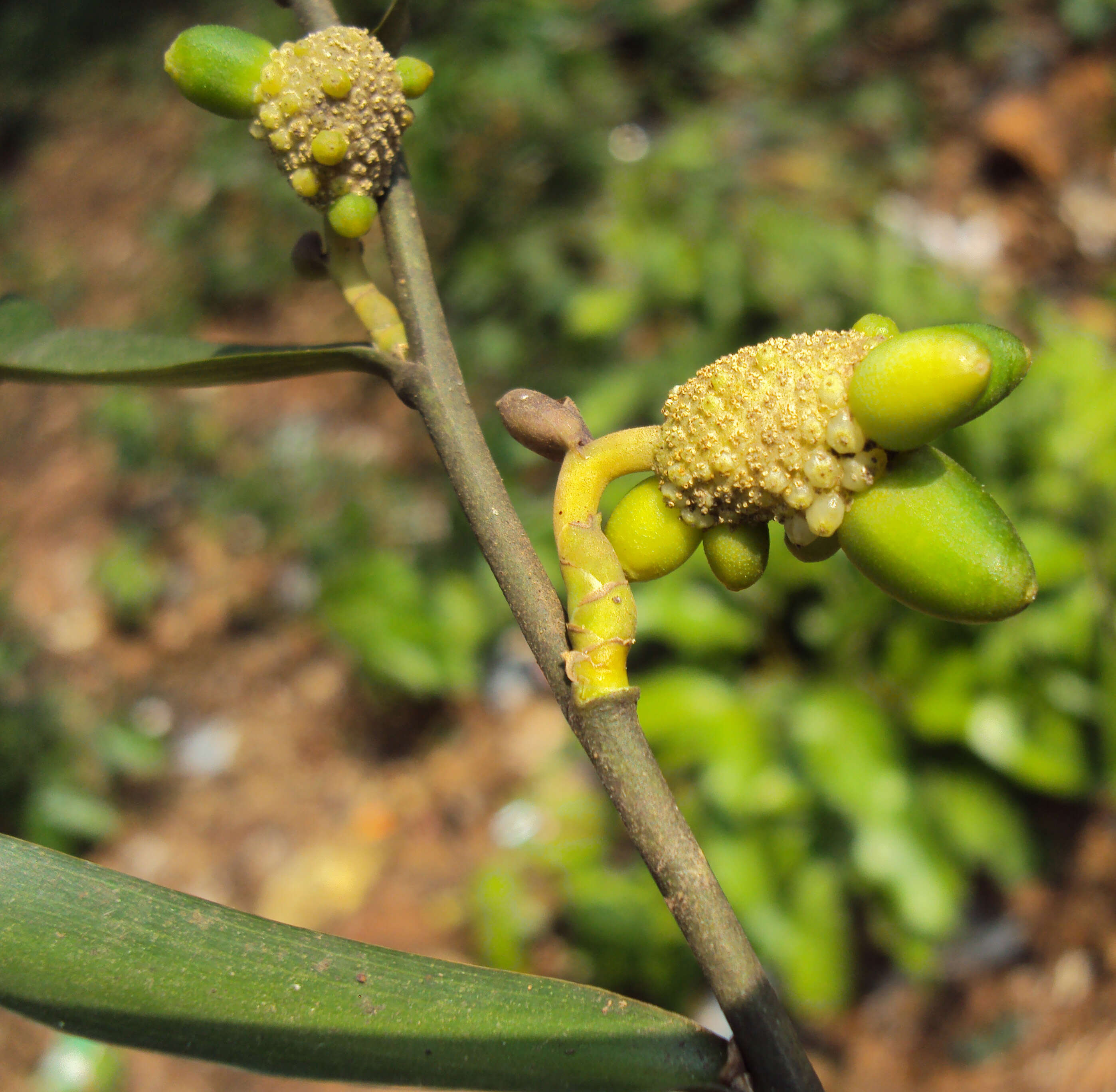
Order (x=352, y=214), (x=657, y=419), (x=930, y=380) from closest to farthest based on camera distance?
(x=930, y=380) → (x=352, y=214) → (x=657, y=419)

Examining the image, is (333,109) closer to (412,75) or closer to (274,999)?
(412,75)

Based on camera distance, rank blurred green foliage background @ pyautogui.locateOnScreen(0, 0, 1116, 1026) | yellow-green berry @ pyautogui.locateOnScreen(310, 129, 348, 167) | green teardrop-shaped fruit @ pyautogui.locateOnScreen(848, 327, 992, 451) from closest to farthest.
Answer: green teardrop-shaped fruit @ pyautogui.locateOnScreen(848, 327, 992, 451) → yellow-green berry @ pyautogui.locateOnScreen(310, 129, 348, 167) → blurred green foliage background @ pyautogui.locateOnScreen(0, 0, 1116, 1026)

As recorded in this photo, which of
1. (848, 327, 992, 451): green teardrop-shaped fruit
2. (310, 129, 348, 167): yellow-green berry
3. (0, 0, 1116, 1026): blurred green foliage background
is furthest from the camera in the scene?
(0, 0, 1116, 1026): blurred green foliage background

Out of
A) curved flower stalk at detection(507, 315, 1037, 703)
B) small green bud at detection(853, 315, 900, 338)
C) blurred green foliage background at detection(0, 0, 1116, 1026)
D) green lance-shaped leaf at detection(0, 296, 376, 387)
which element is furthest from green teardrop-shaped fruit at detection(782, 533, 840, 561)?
blurred green foliage background at detection(0, 0, 1116, 1026)

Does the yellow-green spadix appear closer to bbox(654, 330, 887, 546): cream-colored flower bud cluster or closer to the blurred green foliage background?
bbox(654, 330, 887, 546): cream-colored flower bud cluster

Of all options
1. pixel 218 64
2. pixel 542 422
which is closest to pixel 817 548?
pixel 542 422

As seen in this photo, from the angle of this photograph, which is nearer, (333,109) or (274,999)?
(274,999)

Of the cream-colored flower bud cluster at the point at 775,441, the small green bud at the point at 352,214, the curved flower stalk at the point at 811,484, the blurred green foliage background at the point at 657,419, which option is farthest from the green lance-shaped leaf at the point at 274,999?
the blurred green foliage background at the point at 657,419
